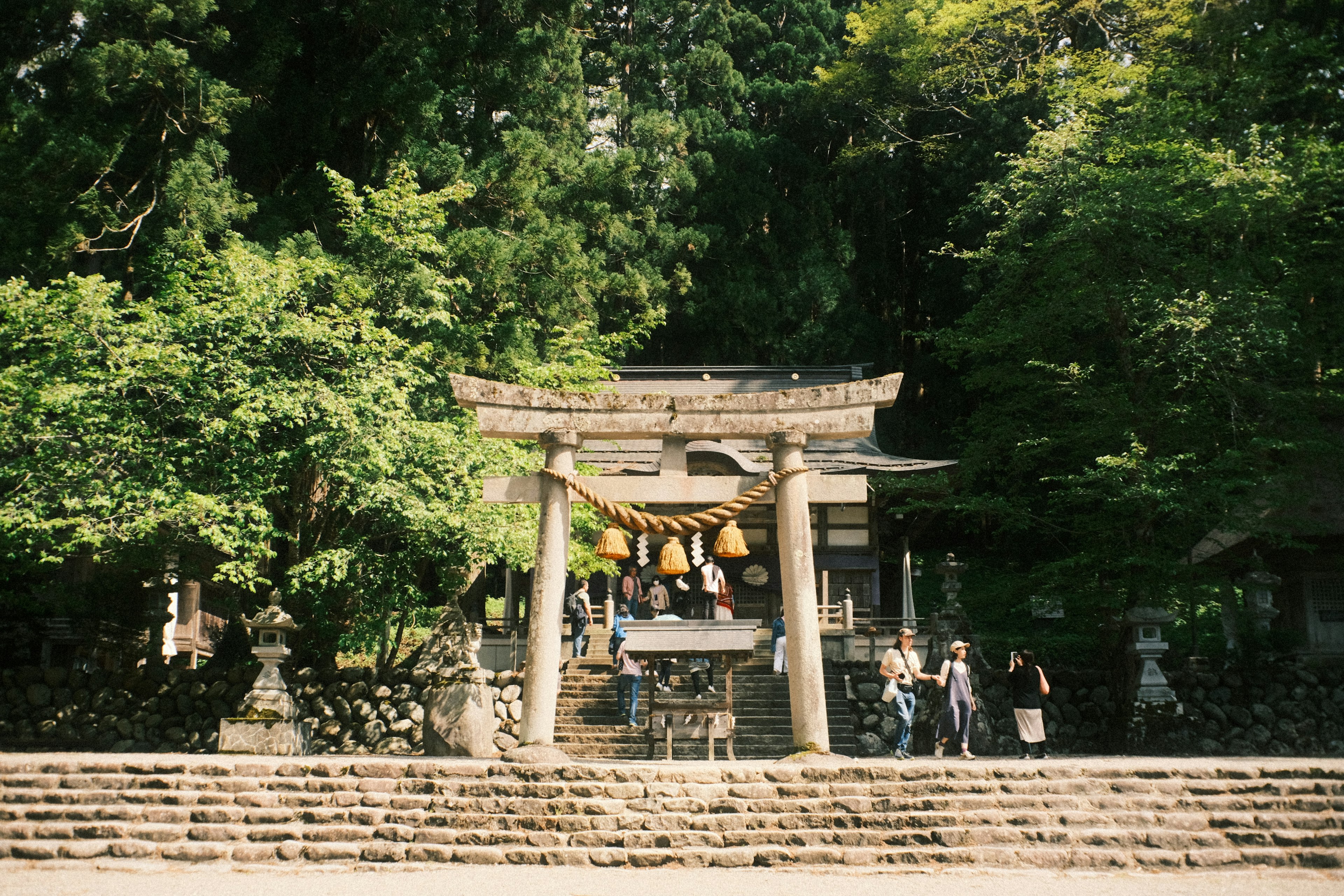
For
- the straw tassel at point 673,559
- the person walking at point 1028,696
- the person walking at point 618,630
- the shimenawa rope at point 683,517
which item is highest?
the shimenawa rope at point 683,517

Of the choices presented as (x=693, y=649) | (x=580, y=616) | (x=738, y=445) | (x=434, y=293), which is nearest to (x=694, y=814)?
(x=693, y=649)

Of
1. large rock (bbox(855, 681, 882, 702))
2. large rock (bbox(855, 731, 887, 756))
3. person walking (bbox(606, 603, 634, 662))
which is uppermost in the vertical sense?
person walking (bbox(606, 603, 634, 662))

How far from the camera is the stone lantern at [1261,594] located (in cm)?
1759

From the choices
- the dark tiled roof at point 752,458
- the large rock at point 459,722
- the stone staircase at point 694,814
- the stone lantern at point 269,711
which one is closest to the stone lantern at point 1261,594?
the dark tiled roof at point 752,458

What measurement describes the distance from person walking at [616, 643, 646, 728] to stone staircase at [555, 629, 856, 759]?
0.61 ft

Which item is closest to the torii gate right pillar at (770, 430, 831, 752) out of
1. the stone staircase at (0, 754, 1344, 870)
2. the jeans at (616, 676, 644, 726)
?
the stone staircase at (0, 754, 1344, 870)

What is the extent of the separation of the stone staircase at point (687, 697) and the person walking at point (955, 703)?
2.78m

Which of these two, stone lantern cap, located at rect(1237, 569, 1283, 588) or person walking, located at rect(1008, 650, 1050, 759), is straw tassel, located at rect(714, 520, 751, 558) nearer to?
person walking, located at rect(1008, 650, 1050, 759)

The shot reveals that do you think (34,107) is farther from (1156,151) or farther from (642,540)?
(1156,151)

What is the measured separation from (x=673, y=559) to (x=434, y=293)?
7164 millimetres

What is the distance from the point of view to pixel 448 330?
16422mm

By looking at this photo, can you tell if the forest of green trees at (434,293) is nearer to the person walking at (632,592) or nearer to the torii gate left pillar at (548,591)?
the person walking at (632,592)

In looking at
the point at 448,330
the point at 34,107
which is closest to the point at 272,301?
the point at 448,330

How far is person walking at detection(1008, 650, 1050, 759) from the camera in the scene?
37.0ft
